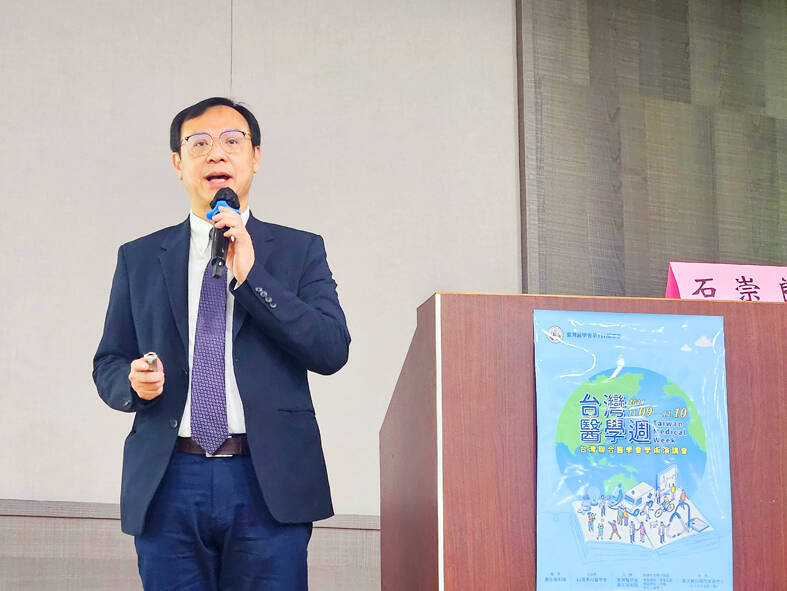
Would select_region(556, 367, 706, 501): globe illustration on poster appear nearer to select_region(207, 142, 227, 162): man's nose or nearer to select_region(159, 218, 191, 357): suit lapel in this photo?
select_region(159, 218, 191, 357): suit lapel

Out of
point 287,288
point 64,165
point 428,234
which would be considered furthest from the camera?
point 428,234

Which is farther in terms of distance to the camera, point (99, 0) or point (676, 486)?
point (99, 0)

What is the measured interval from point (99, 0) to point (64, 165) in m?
0.62

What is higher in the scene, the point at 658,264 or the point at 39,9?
the point at 39,9

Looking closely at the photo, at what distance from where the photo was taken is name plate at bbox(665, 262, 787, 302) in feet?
9.32

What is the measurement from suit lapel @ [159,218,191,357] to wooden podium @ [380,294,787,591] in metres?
0.50

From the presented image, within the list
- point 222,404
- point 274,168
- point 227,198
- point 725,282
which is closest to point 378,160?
point 274,168

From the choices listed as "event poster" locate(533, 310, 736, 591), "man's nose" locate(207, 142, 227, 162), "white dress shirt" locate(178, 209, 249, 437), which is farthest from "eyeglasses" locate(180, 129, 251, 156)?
"event poster" locate(533, 310, 736, 591)

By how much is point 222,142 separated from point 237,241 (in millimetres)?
477

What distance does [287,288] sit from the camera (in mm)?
2158

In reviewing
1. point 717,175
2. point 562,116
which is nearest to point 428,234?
point 562,116

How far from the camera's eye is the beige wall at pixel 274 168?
3.38m

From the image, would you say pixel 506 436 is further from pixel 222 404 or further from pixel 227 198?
pixel 227 198

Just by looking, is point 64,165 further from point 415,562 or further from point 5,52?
point 415,562
